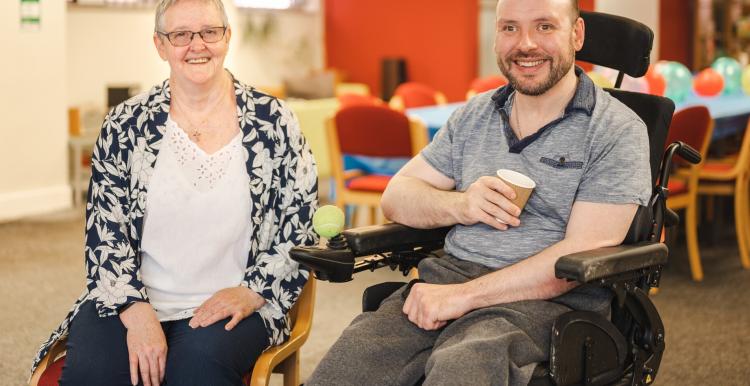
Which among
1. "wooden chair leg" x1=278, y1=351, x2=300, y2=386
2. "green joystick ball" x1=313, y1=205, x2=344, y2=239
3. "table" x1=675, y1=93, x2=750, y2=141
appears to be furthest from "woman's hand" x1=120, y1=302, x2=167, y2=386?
"table" x1=675, y1=93, x2=750, y2=141

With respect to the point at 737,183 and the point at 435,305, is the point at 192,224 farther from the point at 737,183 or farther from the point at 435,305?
the point at 737,183

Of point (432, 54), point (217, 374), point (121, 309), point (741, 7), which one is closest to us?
point (217, 374)

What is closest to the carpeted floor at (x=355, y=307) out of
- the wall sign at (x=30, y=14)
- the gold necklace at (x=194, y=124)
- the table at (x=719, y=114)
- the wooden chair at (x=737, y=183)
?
the wooden chair at (x=737, y=183)

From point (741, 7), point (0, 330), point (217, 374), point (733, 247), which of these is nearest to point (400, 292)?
point (217, 374)

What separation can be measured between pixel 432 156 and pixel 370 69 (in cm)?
969

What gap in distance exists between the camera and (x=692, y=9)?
12.1 metres

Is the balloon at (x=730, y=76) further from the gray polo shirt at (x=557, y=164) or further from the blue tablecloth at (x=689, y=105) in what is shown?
the gray polo shirt at (x=557, y=164)

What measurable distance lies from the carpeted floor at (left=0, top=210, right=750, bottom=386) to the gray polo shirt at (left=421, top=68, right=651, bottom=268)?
4.39 ft

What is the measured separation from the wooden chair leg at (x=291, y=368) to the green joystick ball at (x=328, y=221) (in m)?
0.33

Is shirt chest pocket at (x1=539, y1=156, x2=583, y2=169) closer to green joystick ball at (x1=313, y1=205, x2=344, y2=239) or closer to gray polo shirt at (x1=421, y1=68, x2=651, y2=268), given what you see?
gray polo shirt at (x1=421, y1=68, x2=651, y2=268)

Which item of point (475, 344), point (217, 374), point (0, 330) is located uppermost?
point (475, 344)

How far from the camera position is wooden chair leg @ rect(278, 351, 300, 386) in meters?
2.11

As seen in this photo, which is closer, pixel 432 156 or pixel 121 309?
pixel 121 309

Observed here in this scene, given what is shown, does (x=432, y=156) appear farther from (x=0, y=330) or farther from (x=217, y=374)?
(x=0, y=330)
